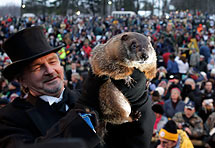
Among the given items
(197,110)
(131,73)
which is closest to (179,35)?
(197,110)

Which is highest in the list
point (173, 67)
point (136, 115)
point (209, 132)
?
point (136, 115)

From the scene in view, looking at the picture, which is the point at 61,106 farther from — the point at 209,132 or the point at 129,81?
the point at 209,132

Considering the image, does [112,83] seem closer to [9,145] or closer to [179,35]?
[9,145]

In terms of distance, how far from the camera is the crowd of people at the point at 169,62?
5.44m

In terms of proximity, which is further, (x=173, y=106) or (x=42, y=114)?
(x=173, y=106)

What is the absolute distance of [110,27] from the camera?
21.2 meters

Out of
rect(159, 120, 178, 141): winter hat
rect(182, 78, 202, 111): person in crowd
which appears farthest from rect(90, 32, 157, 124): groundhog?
rect(182, 78, 202, 111): person in crowd

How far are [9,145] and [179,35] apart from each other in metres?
16.3

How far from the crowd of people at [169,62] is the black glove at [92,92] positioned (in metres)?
0.51

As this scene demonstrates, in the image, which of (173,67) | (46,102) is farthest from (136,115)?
(173,67)

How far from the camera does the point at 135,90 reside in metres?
2.21

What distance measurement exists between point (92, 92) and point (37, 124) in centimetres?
47

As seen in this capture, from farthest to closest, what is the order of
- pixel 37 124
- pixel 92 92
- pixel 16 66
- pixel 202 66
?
pixel 202 66, pixel 92 92, pixel 16 66, pixel 37 124

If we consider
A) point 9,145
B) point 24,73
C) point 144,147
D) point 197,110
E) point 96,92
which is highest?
point 24,73
